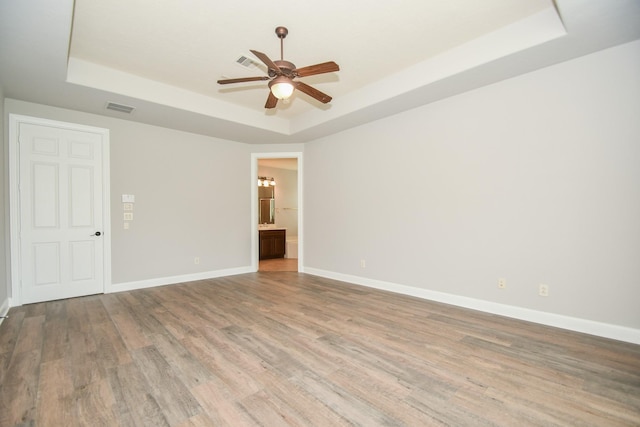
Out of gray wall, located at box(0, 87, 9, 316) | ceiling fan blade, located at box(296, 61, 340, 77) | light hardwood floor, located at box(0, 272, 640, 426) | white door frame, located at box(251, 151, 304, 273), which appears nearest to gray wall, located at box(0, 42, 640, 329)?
white door frame, located at box(251, 151, 304, 273)

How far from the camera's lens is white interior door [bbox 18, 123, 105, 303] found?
3912 millimetres

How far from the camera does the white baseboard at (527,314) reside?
8.88 feet

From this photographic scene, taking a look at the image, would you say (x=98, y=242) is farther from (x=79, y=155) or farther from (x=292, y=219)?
(x=292, y=219)

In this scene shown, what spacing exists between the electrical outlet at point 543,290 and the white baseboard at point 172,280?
4.82m

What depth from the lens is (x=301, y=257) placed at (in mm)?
6078

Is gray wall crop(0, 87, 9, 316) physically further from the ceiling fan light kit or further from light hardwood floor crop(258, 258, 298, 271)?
light hardwood floor crop(258, 258, 298, 271)

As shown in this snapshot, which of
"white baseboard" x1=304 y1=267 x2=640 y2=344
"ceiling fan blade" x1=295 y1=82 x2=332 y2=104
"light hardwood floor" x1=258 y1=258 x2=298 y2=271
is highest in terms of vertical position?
"ceiling fan blade" x1=295 y1=82 x2=332 y2=104

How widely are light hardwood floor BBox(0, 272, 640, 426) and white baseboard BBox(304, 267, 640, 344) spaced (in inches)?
5.4

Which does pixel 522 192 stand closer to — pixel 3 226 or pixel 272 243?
pixel 272 243

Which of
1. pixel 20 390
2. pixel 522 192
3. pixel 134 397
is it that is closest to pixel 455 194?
pixel 522 192

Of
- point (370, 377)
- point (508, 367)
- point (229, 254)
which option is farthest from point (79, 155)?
point (508, 367)

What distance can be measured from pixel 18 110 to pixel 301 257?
477 centimetres

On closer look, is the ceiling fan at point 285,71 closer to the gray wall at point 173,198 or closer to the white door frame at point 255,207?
the gray wall at point 173,198

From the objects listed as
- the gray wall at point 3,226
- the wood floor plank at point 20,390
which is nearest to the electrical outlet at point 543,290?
the wood floor plank at point 20,390
